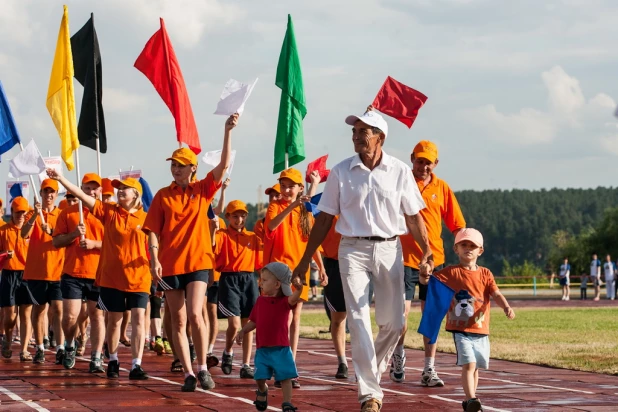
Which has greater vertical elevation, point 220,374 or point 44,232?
point 44,232

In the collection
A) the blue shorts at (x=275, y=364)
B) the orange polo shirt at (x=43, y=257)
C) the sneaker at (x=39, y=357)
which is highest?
the orange polo shirt at (x=43, y=257)

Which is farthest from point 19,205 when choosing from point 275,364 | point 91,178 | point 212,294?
point 275,364

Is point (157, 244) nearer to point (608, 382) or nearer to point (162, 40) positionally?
point (162, 40)

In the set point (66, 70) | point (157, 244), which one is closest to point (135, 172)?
point (66, 70)

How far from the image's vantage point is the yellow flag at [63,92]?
540 inches

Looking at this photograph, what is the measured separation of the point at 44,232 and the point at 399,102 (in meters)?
4.59

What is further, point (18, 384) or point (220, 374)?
A: point (220, 374)

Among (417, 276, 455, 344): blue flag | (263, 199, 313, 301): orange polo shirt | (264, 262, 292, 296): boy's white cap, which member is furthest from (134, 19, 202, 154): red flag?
(417, 276, 455, 344): blue flag

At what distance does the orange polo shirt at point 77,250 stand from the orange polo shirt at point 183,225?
2.59 m

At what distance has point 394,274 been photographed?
803 centimetres

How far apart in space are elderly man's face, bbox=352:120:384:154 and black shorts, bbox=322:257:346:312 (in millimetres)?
3188

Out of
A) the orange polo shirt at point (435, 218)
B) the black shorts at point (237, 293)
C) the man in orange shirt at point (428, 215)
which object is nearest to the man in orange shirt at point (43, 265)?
the black shorts at point (237, 293)

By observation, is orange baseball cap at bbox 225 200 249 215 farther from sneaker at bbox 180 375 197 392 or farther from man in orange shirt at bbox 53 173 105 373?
sneaker at bbox 180 375 197 392

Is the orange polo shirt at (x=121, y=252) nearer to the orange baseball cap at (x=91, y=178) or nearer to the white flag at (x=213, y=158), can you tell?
the orange baseball cap at (x=91, y=178)
